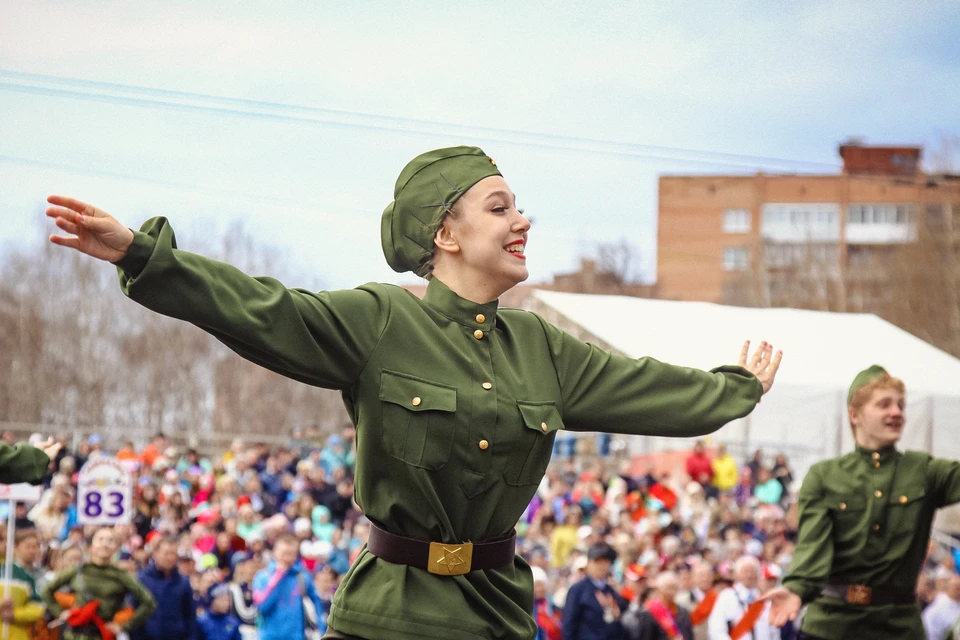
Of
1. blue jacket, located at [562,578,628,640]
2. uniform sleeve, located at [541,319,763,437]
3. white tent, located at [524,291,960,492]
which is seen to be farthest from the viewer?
white tent, located at [524,291,960,492]

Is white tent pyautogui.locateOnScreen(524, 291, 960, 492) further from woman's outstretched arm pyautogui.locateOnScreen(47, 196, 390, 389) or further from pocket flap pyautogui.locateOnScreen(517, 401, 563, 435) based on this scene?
woman's outstretched arm pyautogui.locateOnScreen(47, 196, 390, 389)

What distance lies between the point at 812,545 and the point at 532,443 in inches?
117

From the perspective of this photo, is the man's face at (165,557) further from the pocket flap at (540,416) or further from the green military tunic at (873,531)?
the pocket flap at (540,416)

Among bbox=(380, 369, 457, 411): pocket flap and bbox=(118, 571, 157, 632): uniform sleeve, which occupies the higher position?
bbox=(380, 369, 457, 411): pocket flap

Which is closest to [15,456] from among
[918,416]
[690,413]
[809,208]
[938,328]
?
[690,413]

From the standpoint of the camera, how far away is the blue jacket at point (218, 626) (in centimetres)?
1175

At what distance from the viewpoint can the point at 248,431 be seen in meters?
46.3

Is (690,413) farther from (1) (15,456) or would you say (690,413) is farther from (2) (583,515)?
(2) (583,515)

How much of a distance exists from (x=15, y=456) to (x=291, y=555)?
18.6ft

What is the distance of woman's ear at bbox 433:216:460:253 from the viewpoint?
4297 mm

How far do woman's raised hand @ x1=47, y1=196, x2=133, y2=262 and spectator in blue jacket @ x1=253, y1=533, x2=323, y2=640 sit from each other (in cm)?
834

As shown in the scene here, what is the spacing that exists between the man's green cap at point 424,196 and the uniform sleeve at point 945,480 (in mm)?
3528

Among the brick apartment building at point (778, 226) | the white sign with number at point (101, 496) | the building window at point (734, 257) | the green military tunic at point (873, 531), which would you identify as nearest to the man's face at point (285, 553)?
the white sign with number at point (101, 496)

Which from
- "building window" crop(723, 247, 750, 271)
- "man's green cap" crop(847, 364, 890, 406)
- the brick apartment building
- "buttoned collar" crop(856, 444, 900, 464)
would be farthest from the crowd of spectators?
"building window" crop(723, 247, 750, 271)
